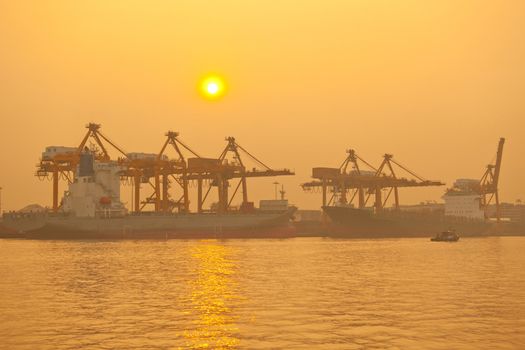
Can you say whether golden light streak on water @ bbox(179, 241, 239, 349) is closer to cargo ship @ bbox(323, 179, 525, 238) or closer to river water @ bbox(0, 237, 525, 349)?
river water @ bbox(0, 237, 525, 349)

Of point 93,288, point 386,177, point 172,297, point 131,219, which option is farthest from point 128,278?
point 386,177

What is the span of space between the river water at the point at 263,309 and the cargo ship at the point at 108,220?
203 feet

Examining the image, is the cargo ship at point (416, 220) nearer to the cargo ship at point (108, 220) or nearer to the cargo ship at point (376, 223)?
the cargo ship at point (376, 223)

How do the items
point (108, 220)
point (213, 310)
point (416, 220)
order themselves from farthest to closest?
1. point (416, 220)
2. point (108, 220)
3. point (213, 310)

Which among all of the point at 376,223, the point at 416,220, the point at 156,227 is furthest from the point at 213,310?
the point at 416,220

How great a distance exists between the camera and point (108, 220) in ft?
312

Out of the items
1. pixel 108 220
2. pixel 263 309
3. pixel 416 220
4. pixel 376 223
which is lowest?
pixel 263 309

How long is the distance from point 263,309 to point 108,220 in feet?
260

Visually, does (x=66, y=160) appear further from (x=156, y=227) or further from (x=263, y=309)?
(x=263, y=309)

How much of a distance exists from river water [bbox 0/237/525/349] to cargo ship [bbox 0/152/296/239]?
203ft

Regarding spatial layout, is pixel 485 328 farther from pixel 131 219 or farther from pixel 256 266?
pixel 131 219

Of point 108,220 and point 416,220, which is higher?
point 108,220

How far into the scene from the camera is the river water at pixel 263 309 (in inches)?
571

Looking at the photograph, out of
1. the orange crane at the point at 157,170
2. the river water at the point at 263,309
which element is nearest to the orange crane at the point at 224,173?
the orange crane at the point at 157,170
